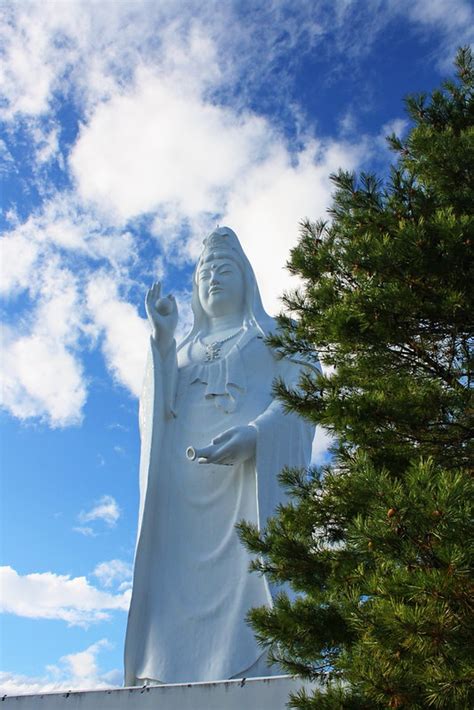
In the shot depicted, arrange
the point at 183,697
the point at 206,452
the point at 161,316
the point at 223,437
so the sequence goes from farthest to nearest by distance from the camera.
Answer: the point at 161,316 < the point at 223,437 < the point at 206,452 < the point at 183,697

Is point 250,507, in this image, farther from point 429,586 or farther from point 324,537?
point 429,586

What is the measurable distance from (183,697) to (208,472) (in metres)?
2.11

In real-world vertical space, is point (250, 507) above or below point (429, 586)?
above

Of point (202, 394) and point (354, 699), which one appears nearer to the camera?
point (354, 699)

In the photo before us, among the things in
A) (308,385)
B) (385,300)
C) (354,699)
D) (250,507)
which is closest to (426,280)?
(385,300)

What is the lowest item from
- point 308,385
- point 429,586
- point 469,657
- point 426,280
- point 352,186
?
point 469,657

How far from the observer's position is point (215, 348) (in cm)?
756

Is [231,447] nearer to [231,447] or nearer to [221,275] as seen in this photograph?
[231,447]

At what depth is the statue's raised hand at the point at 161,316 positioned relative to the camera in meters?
7.22

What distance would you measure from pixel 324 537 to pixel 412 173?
2282 mm

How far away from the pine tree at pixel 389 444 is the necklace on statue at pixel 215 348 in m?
2.46

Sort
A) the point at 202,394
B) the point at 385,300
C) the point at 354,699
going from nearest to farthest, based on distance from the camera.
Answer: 1. the point at 354,699
2. the point at 385,300
3. the point at 202,394

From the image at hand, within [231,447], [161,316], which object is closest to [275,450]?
[231,447]

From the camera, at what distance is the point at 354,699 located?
3.76 metres
